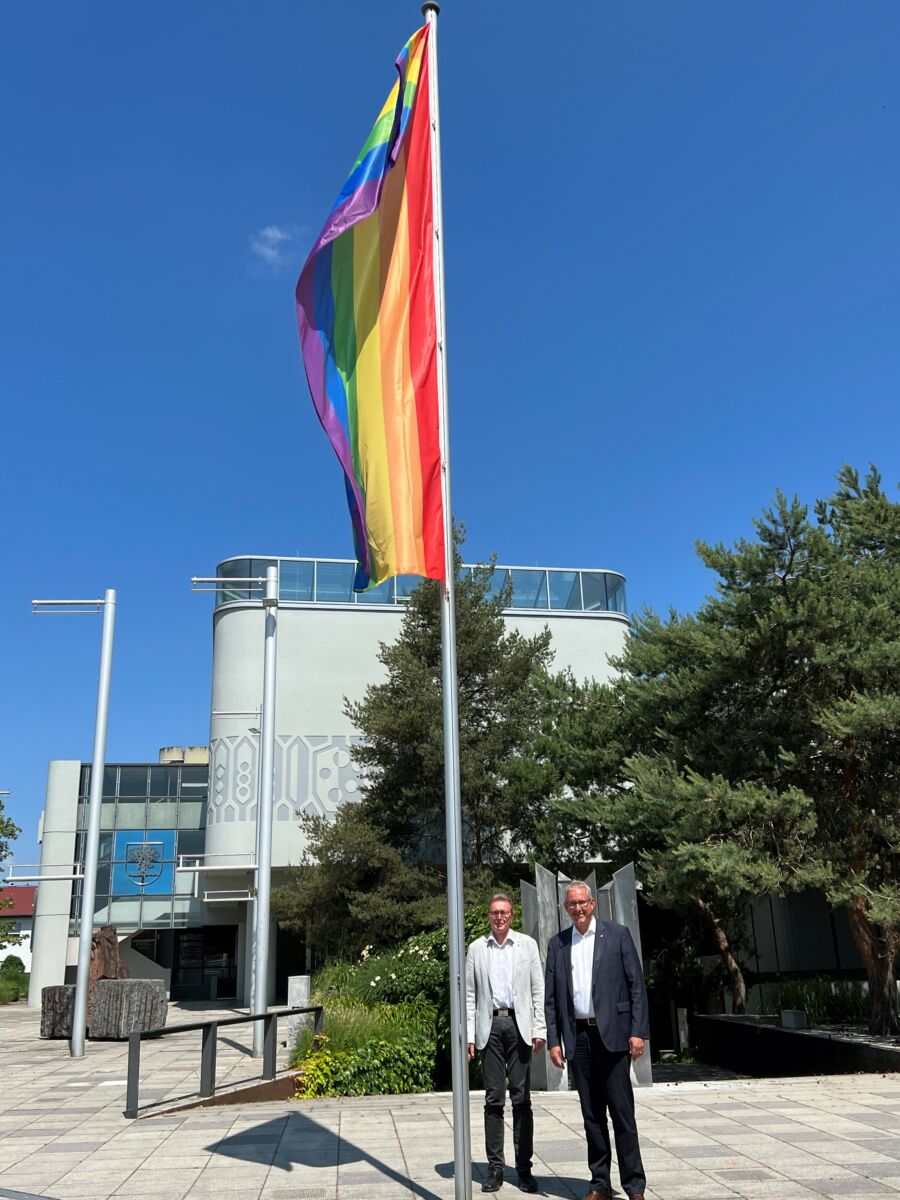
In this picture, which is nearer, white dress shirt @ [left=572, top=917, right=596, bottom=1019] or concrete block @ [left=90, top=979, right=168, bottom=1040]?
white dress shirt @ [left=572, top=917, right=596, bottom=1019]

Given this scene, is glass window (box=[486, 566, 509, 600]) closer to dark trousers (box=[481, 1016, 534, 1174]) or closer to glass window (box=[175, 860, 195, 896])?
glass window (box=[175, 860, 195, 896])

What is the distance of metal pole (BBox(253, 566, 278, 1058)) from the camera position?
15.6 m

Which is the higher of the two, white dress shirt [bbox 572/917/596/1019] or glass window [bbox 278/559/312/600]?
glass window [bbox 278/559/312/600]

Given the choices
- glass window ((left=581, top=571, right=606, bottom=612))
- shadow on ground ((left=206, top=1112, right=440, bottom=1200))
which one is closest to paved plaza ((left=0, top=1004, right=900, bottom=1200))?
shadow on ground ((left=206, top=1112, right=440, bottom=1200))

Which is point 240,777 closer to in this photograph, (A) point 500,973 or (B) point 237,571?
(B) point 237,571

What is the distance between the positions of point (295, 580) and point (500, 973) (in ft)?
84.4

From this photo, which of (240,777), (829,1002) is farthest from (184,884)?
(829,1002)

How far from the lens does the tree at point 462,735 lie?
23.6 m

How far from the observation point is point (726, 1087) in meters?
10.3

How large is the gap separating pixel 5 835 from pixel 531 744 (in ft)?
64.7

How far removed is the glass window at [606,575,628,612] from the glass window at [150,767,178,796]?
16.9 metres

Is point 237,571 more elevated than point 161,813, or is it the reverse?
point 237,571

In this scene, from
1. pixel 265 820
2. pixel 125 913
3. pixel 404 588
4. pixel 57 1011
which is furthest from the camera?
pixel 125 913

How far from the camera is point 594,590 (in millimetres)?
33344
